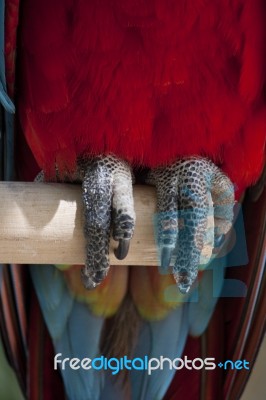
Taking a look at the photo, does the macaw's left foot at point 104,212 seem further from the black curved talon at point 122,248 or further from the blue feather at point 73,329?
the blue feather at point 73,329

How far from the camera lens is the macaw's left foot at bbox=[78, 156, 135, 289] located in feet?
2.36

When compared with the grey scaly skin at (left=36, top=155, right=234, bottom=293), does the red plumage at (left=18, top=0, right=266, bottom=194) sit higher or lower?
higher

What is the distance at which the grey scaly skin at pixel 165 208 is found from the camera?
725 mm

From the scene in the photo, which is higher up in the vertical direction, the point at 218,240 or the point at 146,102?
the point at 146,102

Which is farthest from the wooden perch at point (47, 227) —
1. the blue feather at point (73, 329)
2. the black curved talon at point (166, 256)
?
the blue feather at point (73, 329)

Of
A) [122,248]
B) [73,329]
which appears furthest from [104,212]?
[73,329]

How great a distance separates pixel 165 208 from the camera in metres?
0.75

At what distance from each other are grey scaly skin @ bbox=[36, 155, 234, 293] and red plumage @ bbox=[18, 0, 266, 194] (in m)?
0.03

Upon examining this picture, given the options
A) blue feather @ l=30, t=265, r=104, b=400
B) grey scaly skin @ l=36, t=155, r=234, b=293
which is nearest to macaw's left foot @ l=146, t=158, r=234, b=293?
grey scaly skin @ l=36, t=155, r=234, b=293

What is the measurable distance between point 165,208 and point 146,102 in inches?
5.5

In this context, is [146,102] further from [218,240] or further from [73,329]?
[73,329]

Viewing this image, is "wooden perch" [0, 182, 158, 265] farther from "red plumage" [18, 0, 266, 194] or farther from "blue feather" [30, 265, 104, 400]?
"blue feather" [30, 265, 104, 400]

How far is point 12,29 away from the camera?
77cm

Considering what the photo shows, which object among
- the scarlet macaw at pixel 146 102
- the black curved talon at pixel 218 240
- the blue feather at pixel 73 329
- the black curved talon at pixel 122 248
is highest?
the scarlet macaw at pixel 146 102
